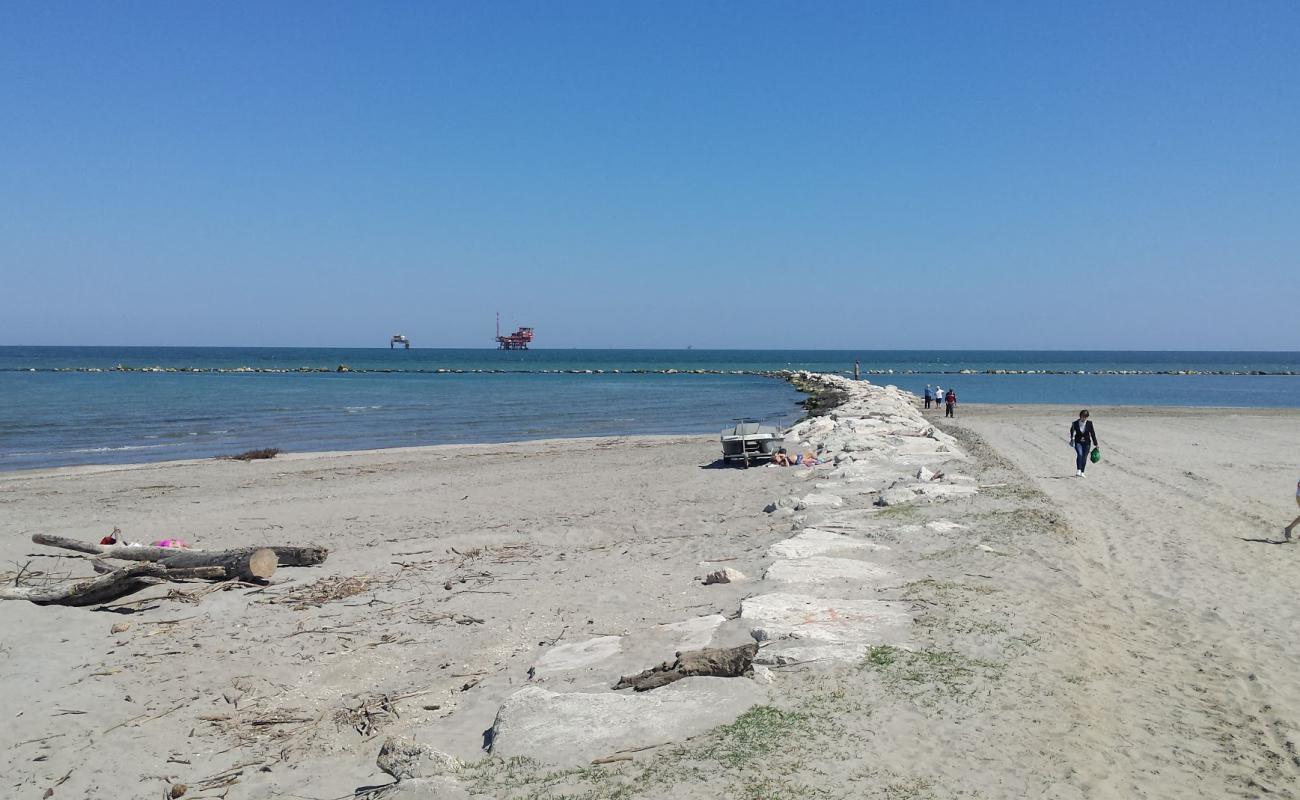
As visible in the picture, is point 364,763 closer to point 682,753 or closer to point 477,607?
point 682,753

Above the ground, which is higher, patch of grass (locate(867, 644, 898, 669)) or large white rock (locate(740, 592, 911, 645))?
large white rock (locate(740, 592, 911, 645))

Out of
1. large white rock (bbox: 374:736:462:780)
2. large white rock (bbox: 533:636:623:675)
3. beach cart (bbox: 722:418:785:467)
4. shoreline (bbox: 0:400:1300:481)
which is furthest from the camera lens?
shoreline (bbox: 0:400:1300:481)

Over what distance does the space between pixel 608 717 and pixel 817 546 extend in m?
A: 4.73

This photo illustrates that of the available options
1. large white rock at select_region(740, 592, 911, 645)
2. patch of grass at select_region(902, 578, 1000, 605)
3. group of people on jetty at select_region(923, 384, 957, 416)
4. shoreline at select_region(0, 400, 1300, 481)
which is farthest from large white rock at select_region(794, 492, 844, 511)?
group of people on jetty at select_region(923, 384, 957, 416)

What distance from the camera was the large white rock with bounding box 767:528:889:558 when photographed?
9320 millimetres

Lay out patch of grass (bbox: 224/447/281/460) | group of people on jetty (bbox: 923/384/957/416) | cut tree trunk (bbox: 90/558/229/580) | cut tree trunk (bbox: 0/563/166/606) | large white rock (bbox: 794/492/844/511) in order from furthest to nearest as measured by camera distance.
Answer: group of people on jetty (bbox: 923/384/957/416)
patch of grass (bbox: 224/447/281/460)
large white rock (bbox: 794/492/844/511)
cut tree trunk (bbox: 90/558/229/580)
cut tree trunk (bbox: 0/563/166/606)

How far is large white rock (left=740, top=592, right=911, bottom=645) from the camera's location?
6.62 m

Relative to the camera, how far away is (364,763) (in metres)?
5.24

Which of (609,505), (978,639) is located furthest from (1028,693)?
(609,505)

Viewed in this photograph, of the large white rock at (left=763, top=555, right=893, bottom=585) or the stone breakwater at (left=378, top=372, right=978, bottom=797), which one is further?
the large white rock at (left=763, top=555, right=893, bottom=585)

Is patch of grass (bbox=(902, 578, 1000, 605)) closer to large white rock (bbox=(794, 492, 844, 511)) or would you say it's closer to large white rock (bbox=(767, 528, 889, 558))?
large white rock (bbox=(767, 528, 889, 558))

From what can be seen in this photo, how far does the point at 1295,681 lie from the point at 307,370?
85497 mm

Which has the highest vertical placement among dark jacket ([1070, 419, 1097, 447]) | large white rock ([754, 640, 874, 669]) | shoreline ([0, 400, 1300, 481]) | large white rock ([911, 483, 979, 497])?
dark jacket ([1070, 419, 1097, 447])

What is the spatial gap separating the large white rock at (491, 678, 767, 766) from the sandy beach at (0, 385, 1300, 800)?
0.10ft
